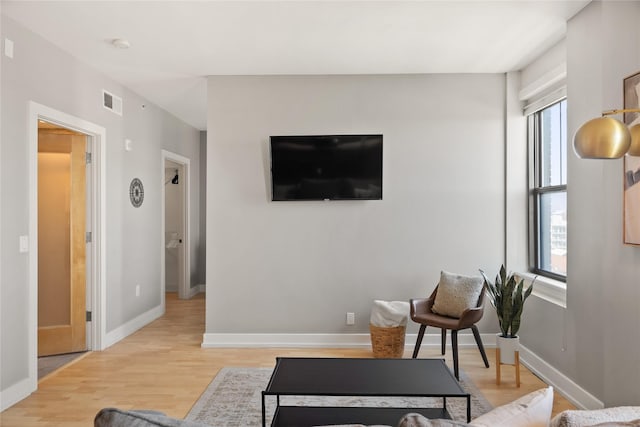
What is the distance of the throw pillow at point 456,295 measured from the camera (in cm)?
394

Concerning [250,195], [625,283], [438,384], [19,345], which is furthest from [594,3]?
[19,345]

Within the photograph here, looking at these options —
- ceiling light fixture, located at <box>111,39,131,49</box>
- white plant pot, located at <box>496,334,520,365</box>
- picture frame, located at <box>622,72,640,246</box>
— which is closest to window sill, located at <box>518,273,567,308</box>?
white plant pot, located at <box>496,334,520,365</box>

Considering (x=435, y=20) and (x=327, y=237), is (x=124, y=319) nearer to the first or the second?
(x=327, y=237)

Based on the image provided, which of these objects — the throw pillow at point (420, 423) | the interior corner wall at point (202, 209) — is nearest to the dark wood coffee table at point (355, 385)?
the throw pillow at point (420, 423)

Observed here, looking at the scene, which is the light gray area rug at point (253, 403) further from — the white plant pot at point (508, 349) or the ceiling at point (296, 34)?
the ceiling at point (296, 34)

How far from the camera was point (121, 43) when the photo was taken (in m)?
3.68

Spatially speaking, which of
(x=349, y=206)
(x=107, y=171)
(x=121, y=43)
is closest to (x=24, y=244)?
(x=107, y=171)

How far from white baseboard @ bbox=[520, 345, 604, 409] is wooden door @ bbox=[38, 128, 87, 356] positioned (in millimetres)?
4090

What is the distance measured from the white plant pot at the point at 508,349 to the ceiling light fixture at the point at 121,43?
3778mm

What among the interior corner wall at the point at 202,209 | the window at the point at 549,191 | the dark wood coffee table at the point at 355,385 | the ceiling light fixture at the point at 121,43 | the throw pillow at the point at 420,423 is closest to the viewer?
the throw pillow at the point at 420,423

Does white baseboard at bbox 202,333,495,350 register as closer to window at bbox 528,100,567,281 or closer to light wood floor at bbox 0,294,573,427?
light wood floor at bbox 0,294,573,427

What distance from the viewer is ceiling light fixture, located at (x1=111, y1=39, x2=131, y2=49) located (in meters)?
3.65

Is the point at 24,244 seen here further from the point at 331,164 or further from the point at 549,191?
the point at 549,191

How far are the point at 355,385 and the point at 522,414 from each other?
1271 millimetres
